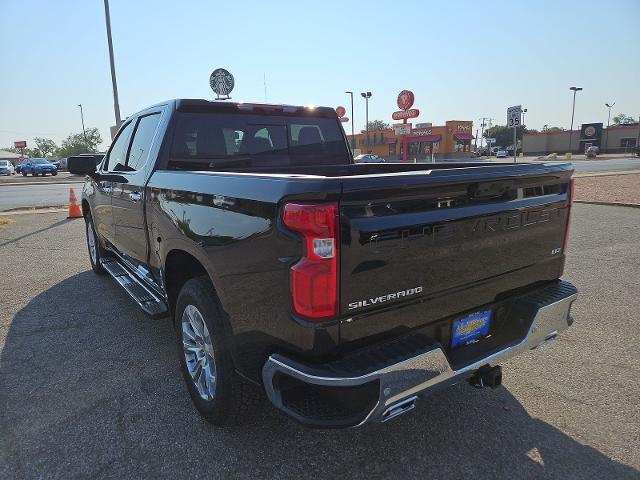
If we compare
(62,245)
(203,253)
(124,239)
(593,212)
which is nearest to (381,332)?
(203,253)

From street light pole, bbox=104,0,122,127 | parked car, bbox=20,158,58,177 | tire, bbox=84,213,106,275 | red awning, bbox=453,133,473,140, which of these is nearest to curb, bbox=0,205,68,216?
street light pole, bbox=104,0,122,127

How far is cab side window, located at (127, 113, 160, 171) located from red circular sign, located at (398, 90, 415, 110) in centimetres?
2366

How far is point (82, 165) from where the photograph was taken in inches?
202

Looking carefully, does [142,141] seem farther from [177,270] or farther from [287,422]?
[287,422]

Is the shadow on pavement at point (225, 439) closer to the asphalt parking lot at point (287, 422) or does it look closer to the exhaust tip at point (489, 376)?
the asphalt parking lot at point (287, 422)

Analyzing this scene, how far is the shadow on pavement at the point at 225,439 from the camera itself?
239 centimetres

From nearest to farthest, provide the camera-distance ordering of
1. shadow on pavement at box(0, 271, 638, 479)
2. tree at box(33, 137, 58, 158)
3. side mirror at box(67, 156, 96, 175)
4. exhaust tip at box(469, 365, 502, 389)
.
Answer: shadow on pavement at box(0, 271, 638, 479) → exhaust tip at box(469, 365, 502, 389) → side mirror at box(67, 156, 96, 175) → tree at box(33, 137, 58, 158)

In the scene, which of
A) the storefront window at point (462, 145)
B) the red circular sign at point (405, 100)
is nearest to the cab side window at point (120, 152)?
the red circular sign at point (405, 100)

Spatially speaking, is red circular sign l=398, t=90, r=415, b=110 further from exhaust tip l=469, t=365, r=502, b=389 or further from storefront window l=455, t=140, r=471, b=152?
storefront window l=455, t=140, r=471, b=152

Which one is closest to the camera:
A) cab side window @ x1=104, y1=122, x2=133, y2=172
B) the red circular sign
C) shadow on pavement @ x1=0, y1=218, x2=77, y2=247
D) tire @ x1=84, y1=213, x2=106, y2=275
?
cab side window @ x1=104, y1=122, x2=133, y2=172

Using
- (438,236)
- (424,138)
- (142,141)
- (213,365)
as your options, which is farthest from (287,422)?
(424,138)

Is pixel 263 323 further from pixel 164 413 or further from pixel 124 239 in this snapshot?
pixel 124 239

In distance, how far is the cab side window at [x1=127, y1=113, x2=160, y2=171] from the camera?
3828mm

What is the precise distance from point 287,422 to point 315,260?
4.56 ft
